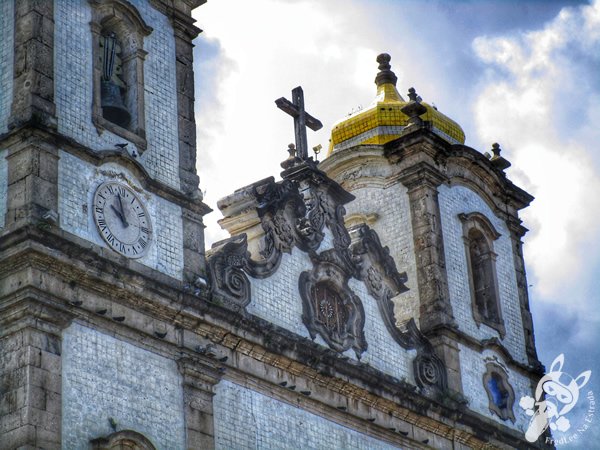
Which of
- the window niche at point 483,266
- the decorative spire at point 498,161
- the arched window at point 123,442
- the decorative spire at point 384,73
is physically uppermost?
the decorative spire at point 384,73

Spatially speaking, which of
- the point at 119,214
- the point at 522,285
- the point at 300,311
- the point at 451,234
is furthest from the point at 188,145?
the point at 522,285

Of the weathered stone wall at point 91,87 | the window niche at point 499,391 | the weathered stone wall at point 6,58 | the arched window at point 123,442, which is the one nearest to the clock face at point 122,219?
the weathered stone wall at point 91,87

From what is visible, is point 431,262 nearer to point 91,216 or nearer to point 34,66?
point 91,216

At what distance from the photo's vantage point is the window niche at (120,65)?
29.0 m

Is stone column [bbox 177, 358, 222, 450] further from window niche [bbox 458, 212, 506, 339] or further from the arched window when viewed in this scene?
window niche [bbox 458, 212, 506, 339]

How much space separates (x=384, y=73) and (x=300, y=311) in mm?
10336

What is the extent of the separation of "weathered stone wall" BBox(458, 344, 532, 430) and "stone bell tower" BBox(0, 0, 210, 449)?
26.4 feet

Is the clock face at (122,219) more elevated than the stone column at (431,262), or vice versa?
the stone column at (431,262)

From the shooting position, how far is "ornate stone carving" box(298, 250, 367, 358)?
102ft

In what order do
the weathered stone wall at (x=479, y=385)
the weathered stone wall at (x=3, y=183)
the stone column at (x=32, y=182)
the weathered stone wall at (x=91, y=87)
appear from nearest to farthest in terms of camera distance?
the stone column at (x=32, y=182)
the weathered stone wall at (x=3, y=183)
the weathered stone wall at (x=91, y=87)
the weathered stone wall at (x=479, y=385)

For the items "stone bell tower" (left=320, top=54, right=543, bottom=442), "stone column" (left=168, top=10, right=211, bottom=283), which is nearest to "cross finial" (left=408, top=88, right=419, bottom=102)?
"stone bell tower" (left=320, top=54, right=543, bottom=442)

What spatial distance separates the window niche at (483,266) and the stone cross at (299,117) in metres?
4.71

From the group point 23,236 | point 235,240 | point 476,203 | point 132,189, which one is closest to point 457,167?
point 476,203

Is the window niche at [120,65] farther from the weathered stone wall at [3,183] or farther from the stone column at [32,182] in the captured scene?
the weathered stone wall at [3,183]
